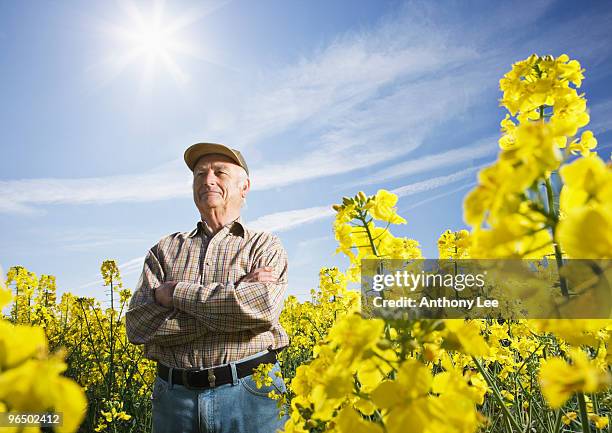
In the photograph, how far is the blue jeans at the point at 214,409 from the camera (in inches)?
115

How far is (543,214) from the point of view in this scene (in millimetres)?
810

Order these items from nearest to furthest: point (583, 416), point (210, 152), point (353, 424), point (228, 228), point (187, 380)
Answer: point (353, 424), point (583, 416), point (187, 380), point (228, 228), point (210, 152)

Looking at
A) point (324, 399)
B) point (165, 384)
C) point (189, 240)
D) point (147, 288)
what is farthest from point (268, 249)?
point (324, 399)

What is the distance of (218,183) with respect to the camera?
371 cm

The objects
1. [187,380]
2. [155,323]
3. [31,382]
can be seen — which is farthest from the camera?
[155,323]

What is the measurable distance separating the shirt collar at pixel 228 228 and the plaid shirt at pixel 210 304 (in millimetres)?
90

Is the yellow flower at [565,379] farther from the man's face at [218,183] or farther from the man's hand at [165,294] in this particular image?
the man's face at [218,183]

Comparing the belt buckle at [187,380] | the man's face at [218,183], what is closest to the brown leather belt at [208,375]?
the belt buckle at [187,380]

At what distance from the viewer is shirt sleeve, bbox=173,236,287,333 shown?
9.52ft

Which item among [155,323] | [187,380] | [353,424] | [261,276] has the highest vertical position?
[261,276]

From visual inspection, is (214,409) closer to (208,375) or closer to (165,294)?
(208,375)

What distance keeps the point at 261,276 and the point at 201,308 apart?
1.50 ft

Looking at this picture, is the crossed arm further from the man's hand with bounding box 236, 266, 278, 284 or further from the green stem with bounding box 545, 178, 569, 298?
the green stem with bounding box 545, 178, 569, 298

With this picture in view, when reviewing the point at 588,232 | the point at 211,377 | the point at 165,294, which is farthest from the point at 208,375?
the point at 588,232
